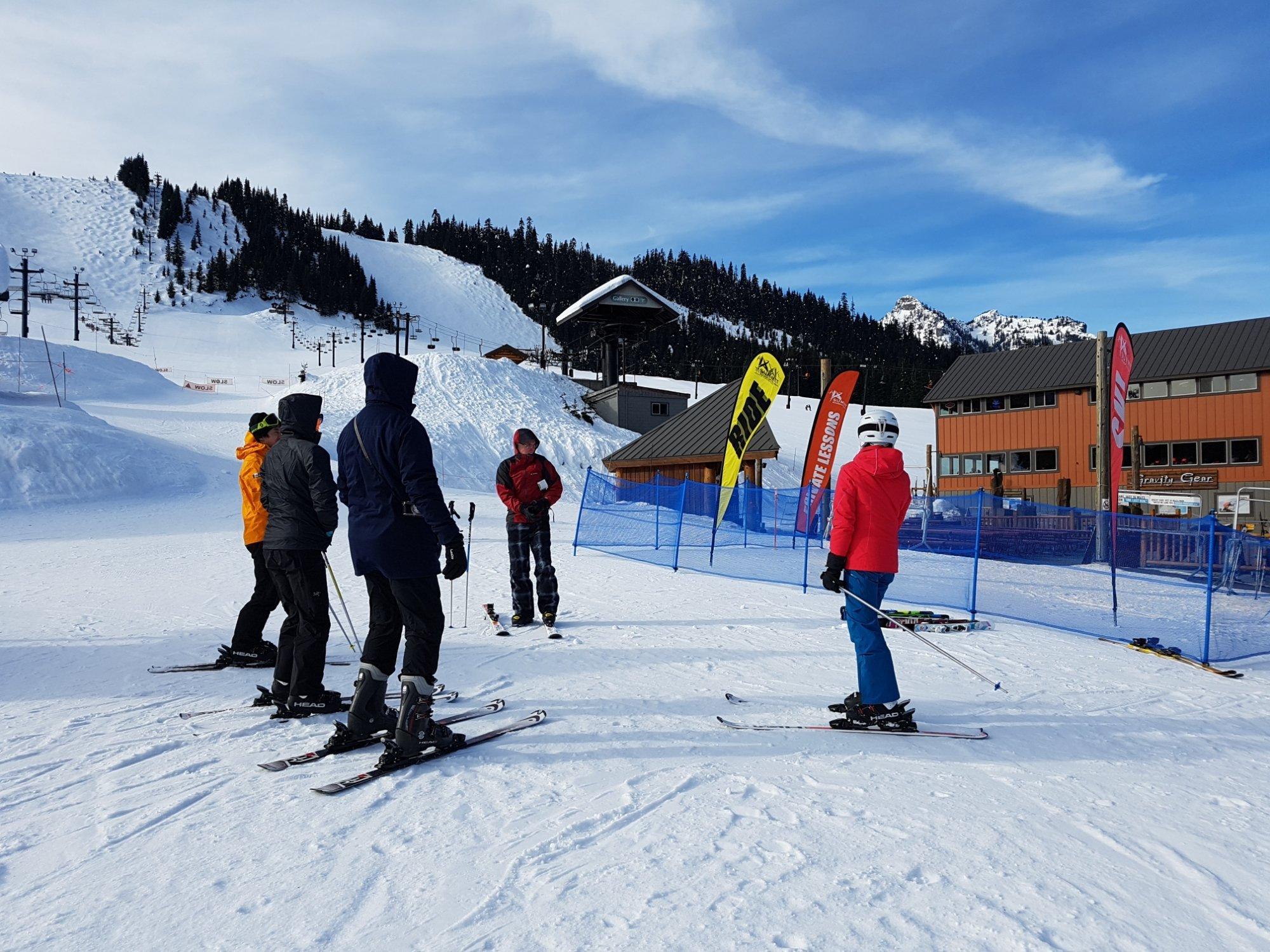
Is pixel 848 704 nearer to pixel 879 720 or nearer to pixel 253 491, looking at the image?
pixel 879 720

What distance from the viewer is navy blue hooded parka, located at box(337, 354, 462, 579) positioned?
363cm

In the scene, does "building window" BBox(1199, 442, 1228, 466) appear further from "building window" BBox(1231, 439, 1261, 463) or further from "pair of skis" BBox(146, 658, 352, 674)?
"pair of skis" BBox(146, 658, 352, 674)

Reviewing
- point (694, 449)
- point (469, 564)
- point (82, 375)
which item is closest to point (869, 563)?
point (469, 564)

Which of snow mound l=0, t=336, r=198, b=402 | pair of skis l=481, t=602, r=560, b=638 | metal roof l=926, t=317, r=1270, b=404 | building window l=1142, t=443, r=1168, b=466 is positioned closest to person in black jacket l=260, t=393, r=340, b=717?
pair of skis l=481, t=602, r=560, b=638

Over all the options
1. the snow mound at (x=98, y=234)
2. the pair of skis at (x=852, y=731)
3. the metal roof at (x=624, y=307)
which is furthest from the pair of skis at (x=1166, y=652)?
the snow mound at (x=98, y=234)

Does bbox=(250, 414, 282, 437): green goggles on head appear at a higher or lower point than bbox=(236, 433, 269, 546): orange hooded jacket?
higher

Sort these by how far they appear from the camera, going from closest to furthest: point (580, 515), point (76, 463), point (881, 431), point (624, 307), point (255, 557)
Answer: point (881, 431), point (255, 557), point (580, 515), point (76, 463), point (624, 307)

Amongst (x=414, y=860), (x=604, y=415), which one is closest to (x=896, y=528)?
(x=414, y=860)

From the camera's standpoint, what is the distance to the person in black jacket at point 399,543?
3.65 meters

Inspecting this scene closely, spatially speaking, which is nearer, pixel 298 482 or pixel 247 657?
pixel 298 482

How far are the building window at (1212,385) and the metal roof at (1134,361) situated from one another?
0.28m

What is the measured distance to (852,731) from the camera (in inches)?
173

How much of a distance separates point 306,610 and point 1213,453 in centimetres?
3011

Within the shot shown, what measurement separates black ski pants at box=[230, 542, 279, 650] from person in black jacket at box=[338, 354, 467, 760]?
1.78 meters
